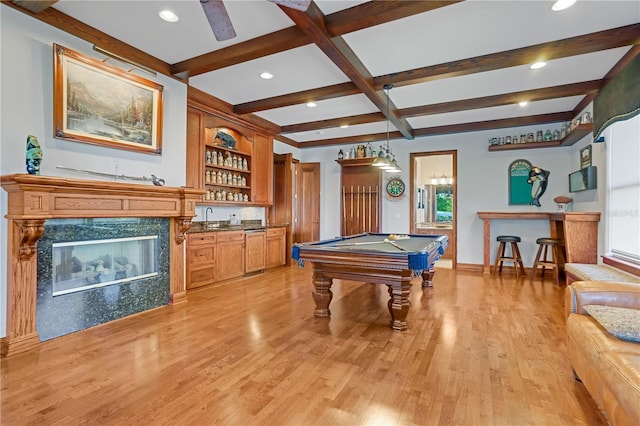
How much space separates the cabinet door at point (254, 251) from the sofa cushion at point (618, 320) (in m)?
4.66

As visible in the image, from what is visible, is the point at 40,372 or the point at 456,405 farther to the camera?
the point at 40,372

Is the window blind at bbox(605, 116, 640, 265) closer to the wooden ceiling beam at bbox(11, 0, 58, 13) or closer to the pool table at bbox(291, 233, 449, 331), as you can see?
the pool table at bbox(291, 233, 449, 331)

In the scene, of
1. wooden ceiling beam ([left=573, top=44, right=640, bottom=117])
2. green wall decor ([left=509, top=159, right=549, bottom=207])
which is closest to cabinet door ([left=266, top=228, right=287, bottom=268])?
green wall decor ([left=509, top=159, right=549, bottom=207])

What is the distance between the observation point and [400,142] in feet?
23.6

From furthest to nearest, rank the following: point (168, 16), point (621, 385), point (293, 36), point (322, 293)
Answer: point (322, 293) < point (293, 36) < point (168, 16) < point (621, 385)

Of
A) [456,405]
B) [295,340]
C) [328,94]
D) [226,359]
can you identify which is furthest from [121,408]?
[328,94]

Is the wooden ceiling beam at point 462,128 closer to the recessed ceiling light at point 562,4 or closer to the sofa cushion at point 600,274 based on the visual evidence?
the sofa cushion at point 600,274

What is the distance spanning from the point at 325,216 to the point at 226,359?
5.56 metres

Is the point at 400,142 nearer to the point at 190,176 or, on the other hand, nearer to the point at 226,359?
the point at 190,176

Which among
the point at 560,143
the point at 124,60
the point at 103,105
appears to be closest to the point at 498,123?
the point at 560,143

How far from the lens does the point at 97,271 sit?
3363 mm

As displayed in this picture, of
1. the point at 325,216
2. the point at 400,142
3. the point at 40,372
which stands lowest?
the point at 40,372

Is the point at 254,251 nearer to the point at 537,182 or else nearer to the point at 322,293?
the point at 322,293

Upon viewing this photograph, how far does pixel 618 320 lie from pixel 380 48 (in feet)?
9.97
